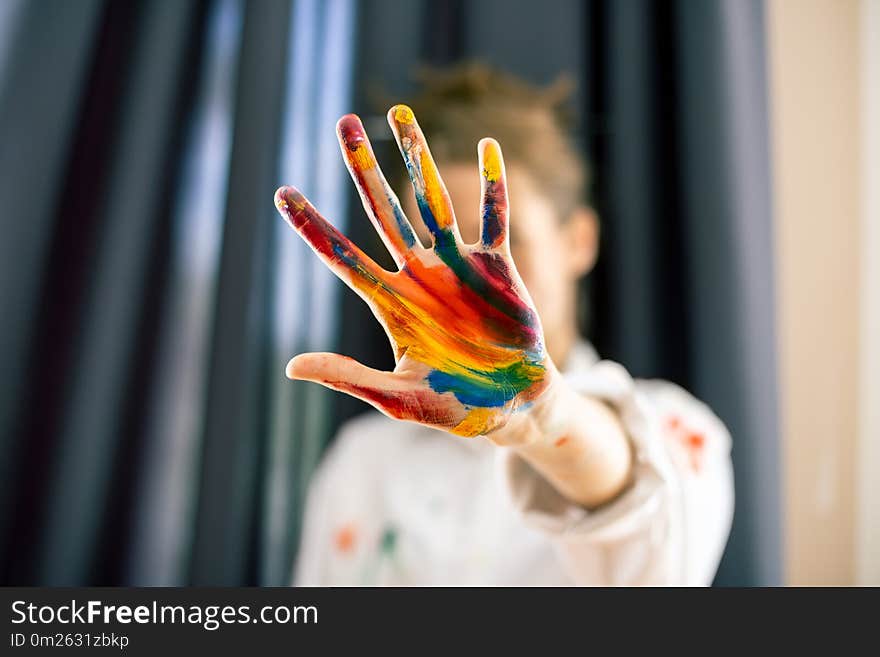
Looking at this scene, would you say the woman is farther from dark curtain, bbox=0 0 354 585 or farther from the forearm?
dark curtain, bbox=0 0 354 585

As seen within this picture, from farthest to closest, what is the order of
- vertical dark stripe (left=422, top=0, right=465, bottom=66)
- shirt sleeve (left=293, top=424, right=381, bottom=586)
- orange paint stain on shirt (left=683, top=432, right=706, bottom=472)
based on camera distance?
1. vertical dark stripe (left=422, top=0, right=465, bottom=66)
2. shirt sleeve (left=293, top=424, right=381, bottom=586)
3. orange paint stain on shirt (left=683, top=432, right=706, bottom=472)

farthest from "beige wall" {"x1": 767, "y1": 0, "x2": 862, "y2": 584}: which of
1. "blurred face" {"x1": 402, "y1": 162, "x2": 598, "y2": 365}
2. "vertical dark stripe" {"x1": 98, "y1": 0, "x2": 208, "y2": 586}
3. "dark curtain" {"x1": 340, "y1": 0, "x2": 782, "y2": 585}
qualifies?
"vertical dark stripe" {"x1": 98, "y1": 0, "x2": 208, "y2": 586}

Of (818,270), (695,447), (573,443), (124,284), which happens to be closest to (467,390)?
(573,443)

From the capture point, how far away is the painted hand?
0.50 m

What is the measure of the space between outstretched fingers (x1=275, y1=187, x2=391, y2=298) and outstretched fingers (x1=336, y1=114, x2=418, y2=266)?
0.02 meters

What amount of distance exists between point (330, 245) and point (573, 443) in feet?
0.82

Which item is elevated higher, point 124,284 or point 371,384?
point 124,284

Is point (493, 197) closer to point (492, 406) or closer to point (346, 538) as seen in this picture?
point (492, 406)

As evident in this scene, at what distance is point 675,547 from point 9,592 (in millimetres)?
694

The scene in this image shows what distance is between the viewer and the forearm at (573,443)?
524 millimetres

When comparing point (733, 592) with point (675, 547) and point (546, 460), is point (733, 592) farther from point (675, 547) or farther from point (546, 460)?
point (546, 460)

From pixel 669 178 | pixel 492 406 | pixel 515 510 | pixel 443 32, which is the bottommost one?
pixel 515 510

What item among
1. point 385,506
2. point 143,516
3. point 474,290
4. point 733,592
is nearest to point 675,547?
point 733,592

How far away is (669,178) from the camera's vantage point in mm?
968
